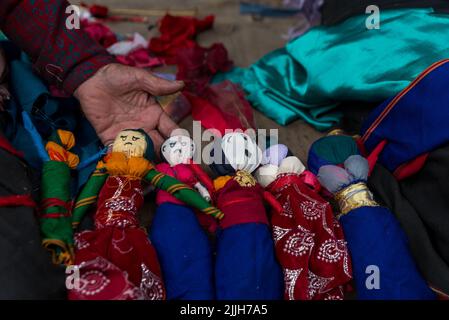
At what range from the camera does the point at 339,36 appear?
1.42 m

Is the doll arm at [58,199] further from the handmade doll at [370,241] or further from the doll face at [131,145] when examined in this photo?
the handmade doll at [370,241]

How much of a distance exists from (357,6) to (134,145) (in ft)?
2.87

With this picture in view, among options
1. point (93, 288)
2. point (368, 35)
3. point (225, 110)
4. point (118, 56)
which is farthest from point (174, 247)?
point (118, 56)

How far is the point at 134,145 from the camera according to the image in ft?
3.48

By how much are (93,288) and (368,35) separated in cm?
106

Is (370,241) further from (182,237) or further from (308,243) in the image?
(182,237)

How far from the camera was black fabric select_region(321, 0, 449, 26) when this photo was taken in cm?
138

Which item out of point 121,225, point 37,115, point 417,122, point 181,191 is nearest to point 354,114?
point 417,122

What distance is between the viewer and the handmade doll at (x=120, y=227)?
2.51 ft

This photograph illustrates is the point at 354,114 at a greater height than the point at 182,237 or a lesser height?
greater

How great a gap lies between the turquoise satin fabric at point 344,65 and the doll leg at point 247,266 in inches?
23.0

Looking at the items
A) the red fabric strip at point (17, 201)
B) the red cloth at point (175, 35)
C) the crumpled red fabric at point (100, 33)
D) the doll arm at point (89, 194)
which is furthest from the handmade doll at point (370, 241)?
the crumpled red fabric at point (100, 33)

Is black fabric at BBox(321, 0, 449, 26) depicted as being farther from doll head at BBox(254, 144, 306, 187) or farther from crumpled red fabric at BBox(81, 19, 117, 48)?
crumpled red fabric at BBox(81, 19, 117, 48)
